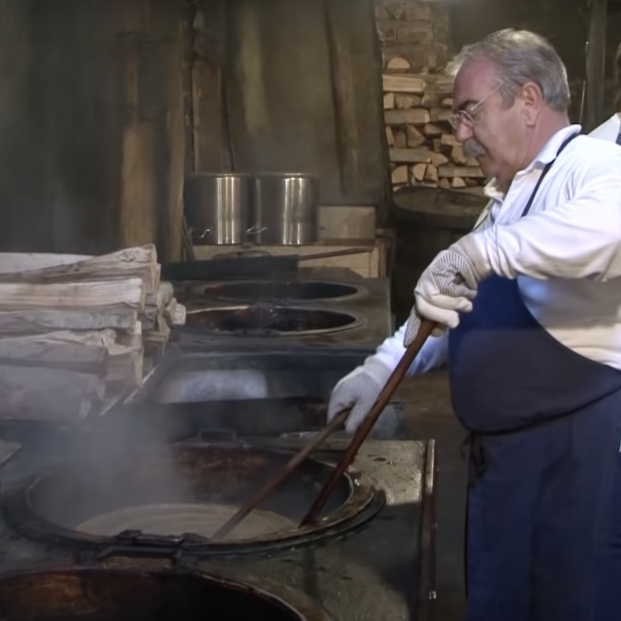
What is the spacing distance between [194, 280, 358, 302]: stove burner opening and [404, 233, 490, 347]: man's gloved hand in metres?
2.92

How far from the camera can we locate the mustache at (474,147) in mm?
2658

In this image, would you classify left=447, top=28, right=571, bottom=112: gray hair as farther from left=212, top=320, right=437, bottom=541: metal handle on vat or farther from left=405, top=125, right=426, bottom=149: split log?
left=405, top=125, right=426, bottom=149: split log

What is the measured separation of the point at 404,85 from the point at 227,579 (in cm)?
853

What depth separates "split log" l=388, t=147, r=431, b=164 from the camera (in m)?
10.3

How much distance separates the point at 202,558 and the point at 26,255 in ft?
6.26

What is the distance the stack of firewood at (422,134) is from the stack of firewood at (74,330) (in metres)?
6.62

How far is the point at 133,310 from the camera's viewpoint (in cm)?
345

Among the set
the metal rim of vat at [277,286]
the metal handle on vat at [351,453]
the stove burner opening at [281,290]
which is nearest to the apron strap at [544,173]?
the metal handle on vat at [351,453]

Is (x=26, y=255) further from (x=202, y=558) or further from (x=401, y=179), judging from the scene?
(x=401, y=179)

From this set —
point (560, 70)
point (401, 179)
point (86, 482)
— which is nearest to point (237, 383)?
point (86, 482)

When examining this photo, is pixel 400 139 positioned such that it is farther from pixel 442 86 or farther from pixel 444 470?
pixel 444 470

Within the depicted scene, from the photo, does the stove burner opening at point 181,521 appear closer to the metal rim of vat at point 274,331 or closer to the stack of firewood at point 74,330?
the stack of firewood at point 74,330

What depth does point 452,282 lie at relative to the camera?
2.40 metres

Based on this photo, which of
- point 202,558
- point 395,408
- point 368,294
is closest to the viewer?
point 202,558
